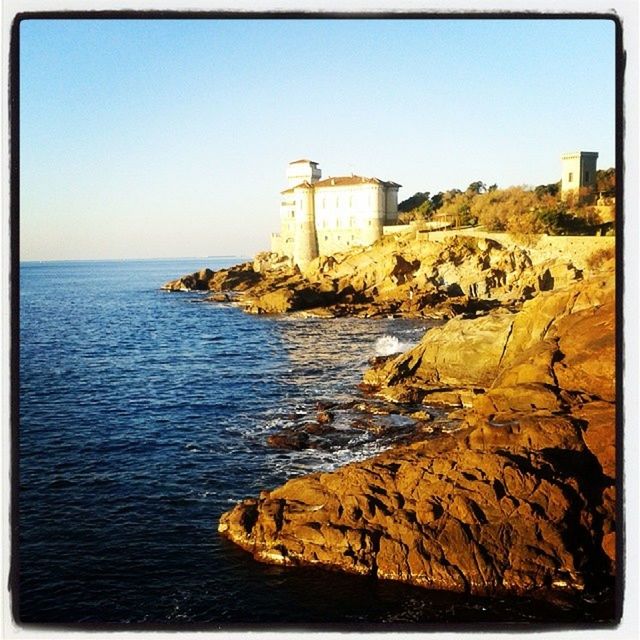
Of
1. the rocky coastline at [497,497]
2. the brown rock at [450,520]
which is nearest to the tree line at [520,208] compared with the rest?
the rocky coastline at [497,497]

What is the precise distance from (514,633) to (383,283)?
34.6 metres

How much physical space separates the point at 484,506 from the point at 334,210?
4040 cm

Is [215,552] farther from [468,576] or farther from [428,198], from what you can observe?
[428,198]

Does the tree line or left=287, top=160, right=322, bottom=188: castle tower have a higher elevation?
left=287, top=160, right=322, bottom=188: castle tower

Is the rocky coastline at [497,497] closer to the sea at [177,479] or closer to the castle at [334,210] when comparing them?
the sea at [177,479]

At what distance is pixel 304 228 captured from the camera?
1955 inches

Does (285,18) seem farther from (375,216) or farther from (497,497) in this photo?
(375,216)

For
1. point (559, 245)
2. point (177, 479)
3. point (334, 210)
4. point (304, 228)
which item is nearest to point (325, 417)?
point (177, 479)

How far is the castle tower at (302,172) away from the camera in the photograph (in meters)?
51.2

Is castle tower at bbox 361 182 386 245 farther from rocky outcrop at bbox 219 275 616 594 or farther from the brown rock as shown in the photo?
the brown rock

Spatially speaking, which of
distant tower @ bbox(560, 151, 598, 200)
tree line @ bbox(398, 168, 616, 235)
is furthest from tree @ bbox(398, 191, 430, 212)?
distant tower @ bbox(560, 151, 598, 200)

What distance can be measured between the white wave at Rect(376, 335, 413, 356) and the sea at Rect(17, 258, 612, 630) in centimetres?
14

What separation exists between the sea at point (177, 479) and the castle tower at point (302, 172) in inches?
981

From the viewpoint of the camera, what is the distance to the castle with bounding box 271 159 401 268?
155ft
